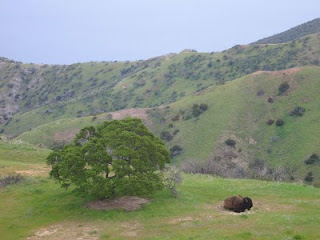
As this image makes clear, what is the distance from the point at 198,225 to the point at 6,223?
14.0 metres

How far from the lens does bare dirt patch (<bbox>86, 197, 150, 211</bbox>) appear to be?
29692 millimetres

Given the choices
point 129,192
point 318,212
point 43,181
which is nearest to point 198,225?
point 129,192

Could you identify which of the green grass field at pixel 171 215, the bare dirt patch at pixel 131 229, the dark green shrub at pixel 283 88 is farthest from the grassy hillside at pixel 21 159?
the dark green shrub at pixel 283 88

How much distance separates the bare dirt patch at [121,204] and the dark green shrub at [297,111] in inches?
2451

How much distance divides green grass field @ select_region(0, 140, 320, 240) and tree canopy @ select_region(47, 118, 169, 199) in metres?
1.92

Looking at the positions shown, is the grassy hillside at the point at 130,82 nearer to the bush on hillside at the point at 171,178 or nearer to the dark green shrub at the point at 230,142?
the dark green shrub at the point at 230,142

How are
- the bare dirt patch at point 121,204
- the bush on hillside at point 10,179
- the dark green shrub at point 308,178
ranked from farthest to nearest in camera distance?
the dark green shrub at point 308,178 → the bush on hillside at point 10,179 → the bare dirt patch at point 121,204

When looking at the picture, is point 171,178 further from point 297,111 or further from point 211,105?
point 211,105

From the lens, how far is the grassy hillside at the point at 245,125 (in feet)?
247

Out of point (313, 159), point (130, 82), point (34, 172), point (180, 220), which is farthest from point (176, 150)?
point (130, 82)

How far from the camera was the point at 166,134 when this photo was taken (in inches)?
3610

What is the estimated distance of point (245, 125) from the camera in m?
86.5

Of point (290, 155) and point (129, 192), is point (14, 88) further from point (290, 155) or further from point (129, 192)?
point (129, 192)

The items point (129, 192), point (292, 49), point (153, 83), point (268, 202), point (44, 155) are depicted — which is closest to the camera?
point (129, 192)
